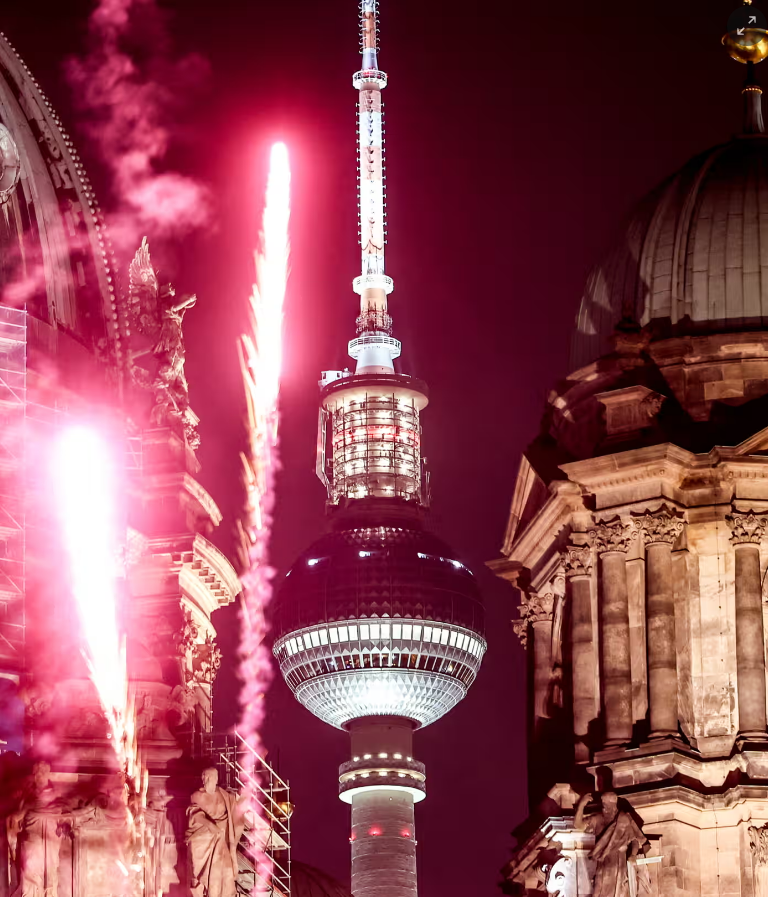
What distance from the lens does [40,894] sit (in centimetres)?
7756

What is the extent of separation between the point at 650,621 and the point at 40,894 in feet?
61.7

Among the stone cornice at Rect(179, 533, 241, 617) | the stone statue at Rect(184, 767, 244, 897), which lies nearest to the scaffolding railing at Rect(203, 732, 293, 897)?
the stone cornice at Rect(179, 533, 241, 617)

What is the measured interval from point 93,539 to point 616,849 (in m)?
22.0

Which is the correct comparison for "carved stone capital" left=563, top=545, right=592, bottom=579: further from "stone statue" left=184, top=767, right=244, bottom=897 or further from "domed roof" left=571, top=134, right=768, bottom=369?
"stone statue" left=184, top=767, right=244, bottom=897

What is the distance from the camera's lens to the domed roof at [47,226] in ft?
316

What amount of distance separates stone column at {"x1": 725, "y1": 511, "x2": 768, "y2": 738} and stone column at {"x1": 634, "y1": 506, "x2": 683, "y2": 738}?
5.97 feet

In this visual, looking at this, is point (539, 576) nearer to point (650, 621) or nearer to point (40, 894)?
point (650, 621)

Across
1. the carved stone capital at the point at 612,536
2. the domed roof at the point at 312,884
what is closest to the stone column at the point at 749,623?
the carved stone capital at the point at 612,536

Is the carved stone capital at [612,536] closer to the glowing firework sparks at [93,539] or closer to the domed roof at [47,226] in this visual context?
the glowing firework sparks at [93,539]

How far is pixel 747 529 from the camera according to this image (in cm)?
8244

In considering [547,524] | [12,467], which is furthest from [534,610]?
[12,467]

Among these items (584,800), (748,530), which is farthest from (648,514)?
(584,800)

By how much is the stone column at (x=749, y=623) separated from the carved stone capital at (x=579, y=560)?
4.26 meters

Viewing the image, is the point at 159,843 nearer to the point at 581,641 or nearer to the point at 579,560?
the point at 581,641
